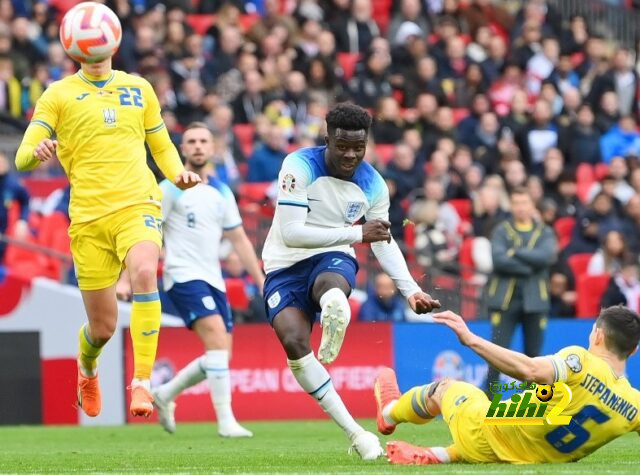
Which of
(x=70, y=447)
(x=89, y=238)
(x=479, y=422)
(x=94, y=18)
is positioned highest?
(x=94, y=18)

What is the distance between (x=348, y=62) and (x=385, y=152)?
2839 mm

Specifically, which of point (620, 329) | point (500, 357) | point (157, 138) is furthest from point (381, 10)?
point (500, 357)

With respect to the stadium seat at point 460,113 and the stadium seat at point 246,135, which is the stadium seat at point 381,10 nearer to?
the stadium seat at point 460,113

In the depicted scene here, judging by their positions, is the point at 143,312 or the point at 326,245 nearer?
the point at 326,245

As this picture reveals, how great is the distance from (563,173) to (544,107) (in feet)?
4.33

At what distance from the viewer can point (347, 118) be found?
970 cm

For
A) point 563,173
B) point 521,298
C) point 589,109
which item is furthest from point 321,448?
point 589,109

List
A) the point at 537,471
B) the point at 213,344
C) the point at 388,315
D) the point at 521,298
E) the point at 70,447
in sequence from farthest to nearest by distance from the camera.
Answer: the point at 388,315
the point at 521,298
the point at 213,344
the point at 70,447
the point at 537,471

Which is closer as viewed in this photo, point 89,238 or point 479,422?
point 479,422

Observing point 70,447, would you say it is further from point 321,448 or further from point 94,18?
point 94,18

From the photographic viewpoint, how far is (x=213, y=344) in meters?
13.3

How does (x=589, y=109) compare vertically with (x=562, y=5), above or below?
below

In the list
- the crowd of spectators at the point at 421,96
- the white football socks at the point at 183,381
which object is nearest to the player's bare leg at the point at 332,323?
the white football socks at the point at 183,381

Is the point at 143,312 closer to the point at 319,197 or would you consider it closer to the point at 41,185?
the point at 319,197
